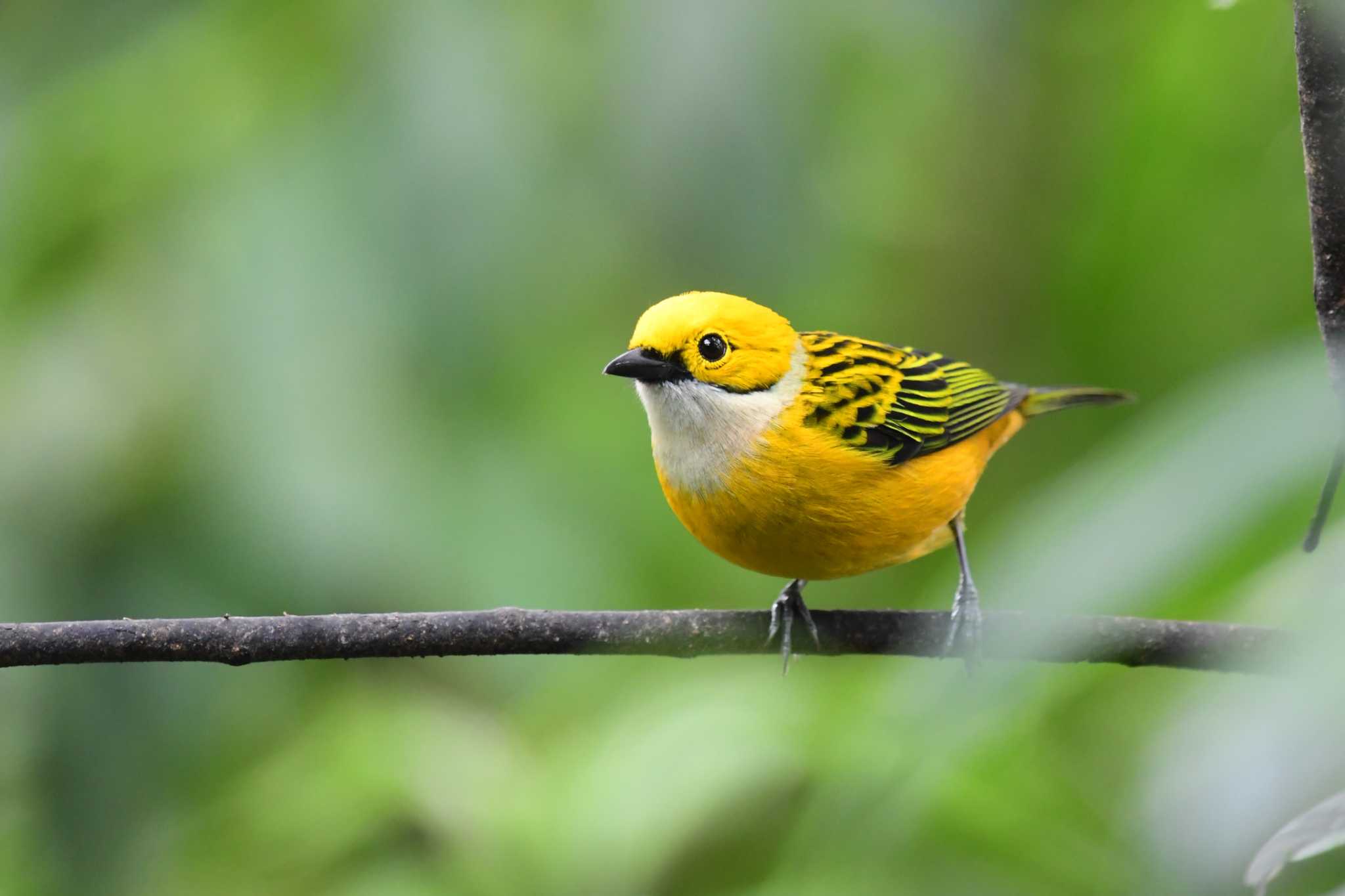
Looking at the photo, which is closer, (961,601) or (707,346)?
(707,346)

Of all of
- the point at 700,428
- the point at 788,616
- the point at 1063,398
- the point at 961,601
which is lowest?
the point at 961,601

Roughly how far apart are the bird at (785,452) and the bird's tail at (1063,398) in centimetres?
78

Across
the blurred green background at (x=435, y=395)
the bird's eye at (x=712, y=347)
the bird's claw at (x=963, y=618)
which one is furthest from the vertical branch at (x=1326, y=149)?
the bird's eye at (x=712, y=347)

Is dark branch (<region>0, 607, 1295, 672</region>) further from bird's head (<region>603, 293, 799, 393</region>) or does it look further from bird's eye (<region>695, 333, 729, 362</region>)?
bird's eye (<region>695, 333, 729, 362</region>)

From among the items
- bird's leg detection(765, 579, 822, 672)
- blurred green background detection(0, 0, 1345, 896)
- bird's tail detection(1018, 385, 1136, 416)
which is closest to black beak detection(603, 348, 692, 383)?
blurred green background detection(0, 0, 1345, 896)

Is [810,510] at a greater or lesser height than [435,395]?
lesser

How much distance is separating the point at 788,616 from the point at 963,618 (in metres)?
0.72

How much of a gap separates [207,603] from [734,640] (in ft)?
4.76

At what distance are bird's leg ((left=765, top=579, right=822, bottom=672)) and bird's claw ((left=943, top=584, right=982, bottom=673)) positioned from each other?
38 centimetres

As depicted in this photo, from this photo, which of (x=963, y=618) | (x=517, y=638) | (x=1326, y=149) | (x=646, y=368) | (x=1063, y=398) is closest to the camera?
(x=1326, y=149)

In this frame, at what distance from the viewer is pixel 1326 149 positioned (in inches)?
71.7

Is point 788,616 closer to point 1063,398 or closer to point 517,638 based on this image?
point 517,638

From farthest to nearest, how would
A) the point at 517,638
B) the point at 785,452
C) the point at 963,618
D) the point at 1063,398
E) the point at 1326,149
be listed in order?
the point at 1063,398 → the point at 963,618 → the point at 785,452 → the point at 517,638 → the point at 1326,149

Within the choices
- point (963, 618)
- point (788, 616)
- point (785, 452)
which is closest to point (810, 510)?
point (785, 452)
